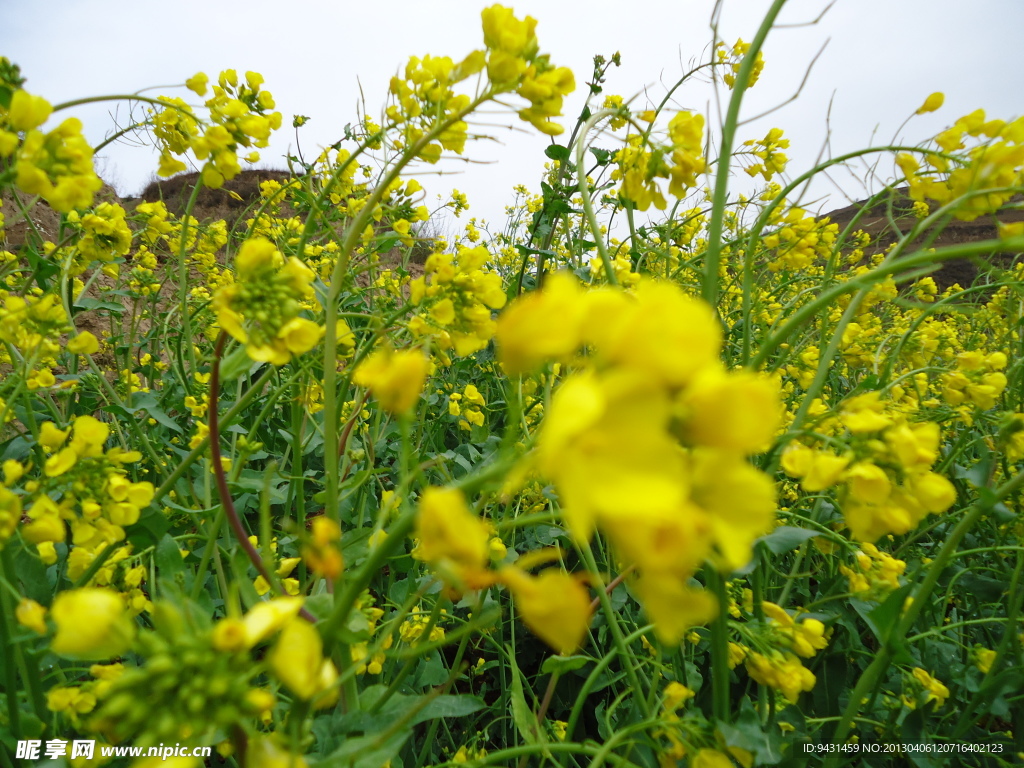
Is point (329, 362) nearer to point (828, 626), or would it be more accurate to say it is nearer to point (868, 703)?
point (828, 626)

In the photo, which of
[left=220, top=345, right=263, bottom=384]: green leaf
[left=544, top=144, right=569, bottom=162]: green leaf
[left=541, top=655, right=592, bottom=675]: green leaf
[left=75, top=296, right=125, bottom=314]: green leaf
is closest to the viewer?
[left=220, top=345, right=263, bottom=384]: green leaf

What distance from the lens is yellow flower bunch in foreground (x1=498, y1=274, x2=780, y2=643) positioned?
0.34m

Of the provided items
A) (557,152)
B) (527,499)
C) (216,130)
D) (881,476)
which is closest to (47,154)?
(216,130)

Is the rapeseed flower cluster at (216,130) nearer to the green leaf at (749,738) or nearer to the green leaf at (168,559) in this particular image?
the green leaf at (168,559)

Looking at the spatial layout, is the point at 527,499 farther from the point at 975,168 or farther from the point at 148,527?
the point at 975,168

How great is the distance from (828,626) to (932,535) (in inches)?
47.8

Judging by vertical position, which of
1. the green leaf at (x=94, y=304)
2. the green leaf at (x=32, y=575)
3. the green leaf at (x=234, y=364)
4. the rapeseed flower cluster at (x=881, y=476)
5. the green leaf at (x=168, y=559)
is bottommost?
the green leaf at (x=32, y=575)

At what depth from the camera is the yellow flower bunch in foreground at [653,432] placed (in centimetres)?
34

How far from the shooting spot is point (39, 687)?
3.13 feet

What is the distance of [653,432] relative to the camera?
1.18 feet

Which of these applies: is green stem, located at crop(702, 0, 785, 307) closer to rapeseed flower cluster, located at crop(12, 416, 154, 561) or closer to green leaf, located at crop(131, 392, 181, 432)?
rapeseed flower cluster, located at crop(12, 416, 154, 561)

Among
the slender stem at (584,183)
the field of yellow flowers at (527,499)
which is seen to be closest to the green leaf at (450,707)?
the field of yellow flowers at (527,499)

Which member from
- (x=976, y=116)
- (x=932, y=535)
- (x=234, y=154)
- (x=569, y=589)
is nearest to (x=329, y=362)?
(x=234, y=154)

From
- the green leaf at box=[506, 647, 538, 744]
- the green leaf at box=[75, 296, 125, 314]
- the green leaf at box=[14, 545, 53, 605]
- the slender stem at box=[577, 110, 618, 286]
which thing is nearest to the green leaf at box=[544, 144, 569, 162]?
the slender stem at box=[577, 110, 618, 286]
